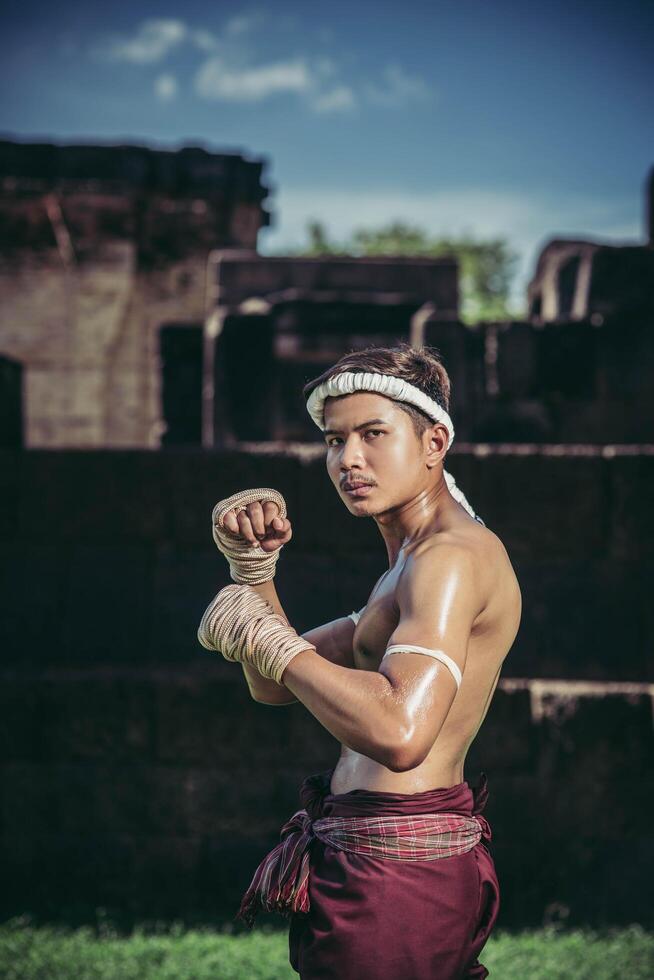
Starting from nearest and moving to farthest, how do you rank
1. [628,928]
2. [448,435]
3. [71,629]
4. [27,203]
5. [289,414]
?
1. [448,435]
2. [628,928]
3. [71,629]
4. [289,414]
5. [27,203]

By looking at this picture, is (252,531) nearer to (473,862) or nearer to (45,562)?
(473,862)

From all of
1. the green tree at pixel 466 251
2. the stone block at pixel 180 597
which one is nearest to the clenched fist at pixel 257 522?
the stone block at pixel 180 597

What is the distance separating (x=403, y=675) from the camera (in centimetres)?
236

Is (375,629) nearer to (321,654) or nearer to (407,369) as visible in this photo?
(321,654)

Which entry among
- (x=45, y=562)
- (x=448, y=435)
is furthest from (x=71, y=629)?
(x=448, y=435)

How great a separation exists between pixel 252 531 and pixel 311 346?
19.8ft

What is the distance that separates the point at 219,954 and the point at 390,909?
2.72m

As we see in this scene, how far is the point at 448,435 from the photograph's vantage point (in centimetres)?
295

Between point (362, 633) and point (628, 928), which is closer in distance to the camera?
point (362, 633)

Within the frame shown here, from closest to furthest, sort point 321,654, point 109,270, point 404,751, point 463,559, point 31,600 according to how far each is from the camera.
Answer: point 404,751 < point 463,559 < point 321,654 < point 31,600 < point 109,270

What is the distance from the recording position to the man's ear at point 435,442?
114 inches

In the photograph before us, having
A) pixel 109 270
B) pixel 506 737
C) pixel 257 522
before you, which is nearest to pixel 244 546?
pixel 257 522

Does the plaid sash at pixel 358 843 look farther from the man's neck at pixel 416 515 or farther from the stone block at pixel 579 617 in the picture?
the stone block at pixel 579 617

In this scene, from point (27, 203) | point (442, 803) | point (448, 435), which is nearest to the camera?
point (442, 803)
